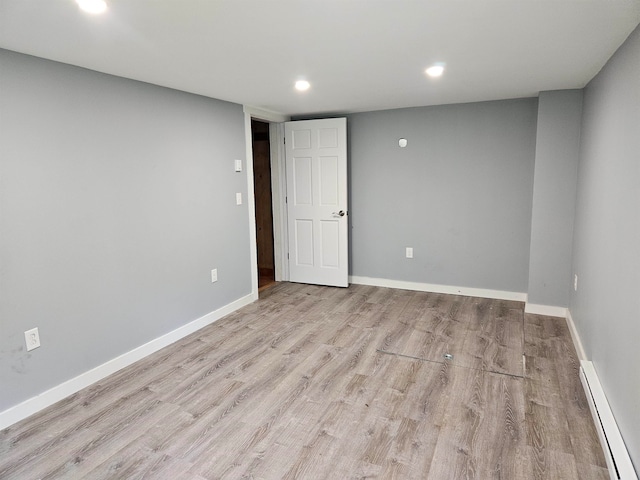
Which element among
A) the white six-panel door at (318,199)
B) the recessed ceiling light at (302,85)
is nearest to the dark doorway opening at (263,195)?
the white six-panel door at (318,199)

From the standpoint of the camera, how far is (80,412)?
7.77ft

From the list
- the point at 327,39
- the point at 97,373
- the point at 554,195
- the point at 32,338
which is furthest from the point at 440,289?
the point at 32,338

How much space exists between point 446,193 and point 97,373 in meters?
3.65

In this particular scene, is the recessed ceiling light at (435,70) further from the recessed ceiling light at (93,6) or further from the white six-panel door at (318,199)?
the recessed ceiling light at (93,6)

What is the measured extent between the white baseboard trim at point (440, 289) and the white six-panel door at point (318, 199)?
0.33 m

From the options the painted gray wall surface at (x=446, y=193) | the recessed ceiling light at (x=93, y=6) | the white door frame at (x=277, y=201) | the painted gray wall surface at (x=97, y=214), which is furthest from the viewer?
the white door frame at (x=277, y=201)

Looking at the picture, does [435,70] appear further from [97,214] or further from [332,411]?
[97,214]

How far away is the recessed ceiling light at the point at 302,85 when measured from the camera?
9.97 feet

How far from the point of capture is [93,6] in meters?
1.64

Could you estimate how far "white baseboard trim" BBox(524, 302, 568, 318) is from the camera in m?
3.71

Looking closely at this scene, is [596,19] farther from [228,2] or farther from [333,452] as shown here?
[333,452]

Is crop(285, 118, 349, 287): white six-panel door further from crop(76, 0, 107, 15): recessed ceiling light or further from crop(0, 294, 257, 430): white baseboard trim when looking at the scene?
crop(76, 0, 107, 15): recessed ceiling light

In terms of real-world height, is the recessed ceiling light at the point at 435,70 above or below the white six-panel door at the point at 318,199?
above

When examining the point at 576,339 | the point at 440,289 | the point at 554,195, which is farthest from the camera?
the point at 440,289
